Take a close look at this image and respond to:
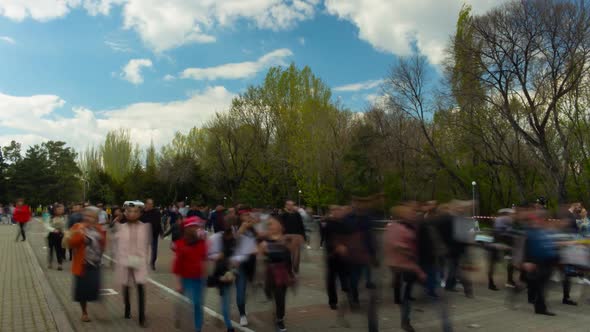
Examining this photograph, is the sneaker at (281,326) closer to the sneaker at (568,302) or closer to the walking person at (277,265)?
the walking person at (277,265)

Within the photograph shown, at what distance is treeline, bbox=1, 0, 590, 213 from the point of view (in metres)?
29.1

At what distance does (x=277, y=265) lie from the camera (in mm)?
7047

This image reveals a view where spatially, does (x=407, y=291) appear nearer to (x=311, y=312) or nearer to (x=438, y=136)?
(x=311, y=312)

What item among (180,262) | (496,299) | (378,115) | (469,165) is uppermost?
(378,115)

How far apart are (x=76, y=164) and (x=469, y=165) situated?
2737 inches

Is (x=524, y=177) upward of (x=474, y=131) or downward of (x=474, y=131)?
downward

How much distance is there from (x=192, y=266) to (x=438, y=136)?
38399 millimetres

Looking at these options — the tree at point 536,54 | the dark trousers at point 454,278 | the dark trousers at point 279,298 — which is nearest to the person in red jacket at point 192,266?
the dark trousers at point 279,298

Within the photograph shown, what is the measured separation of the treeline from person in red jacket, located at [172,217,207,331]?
2626cm

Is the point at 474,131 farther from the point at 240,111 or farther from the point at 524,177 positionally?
the point at 240,111

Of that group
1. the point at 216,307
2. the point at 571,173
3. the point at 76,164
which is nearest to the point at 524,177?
the point at 571,173

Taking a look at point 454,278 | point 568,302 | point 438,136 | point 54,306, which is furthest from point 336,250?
point 438,136

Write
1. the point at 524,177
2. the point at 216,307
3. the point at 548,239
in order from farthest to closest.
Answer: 1. the point at 524,177
2. the point at 216,307
3. the point at 548,239

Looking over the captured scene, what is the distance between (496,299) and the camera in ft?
32.0
